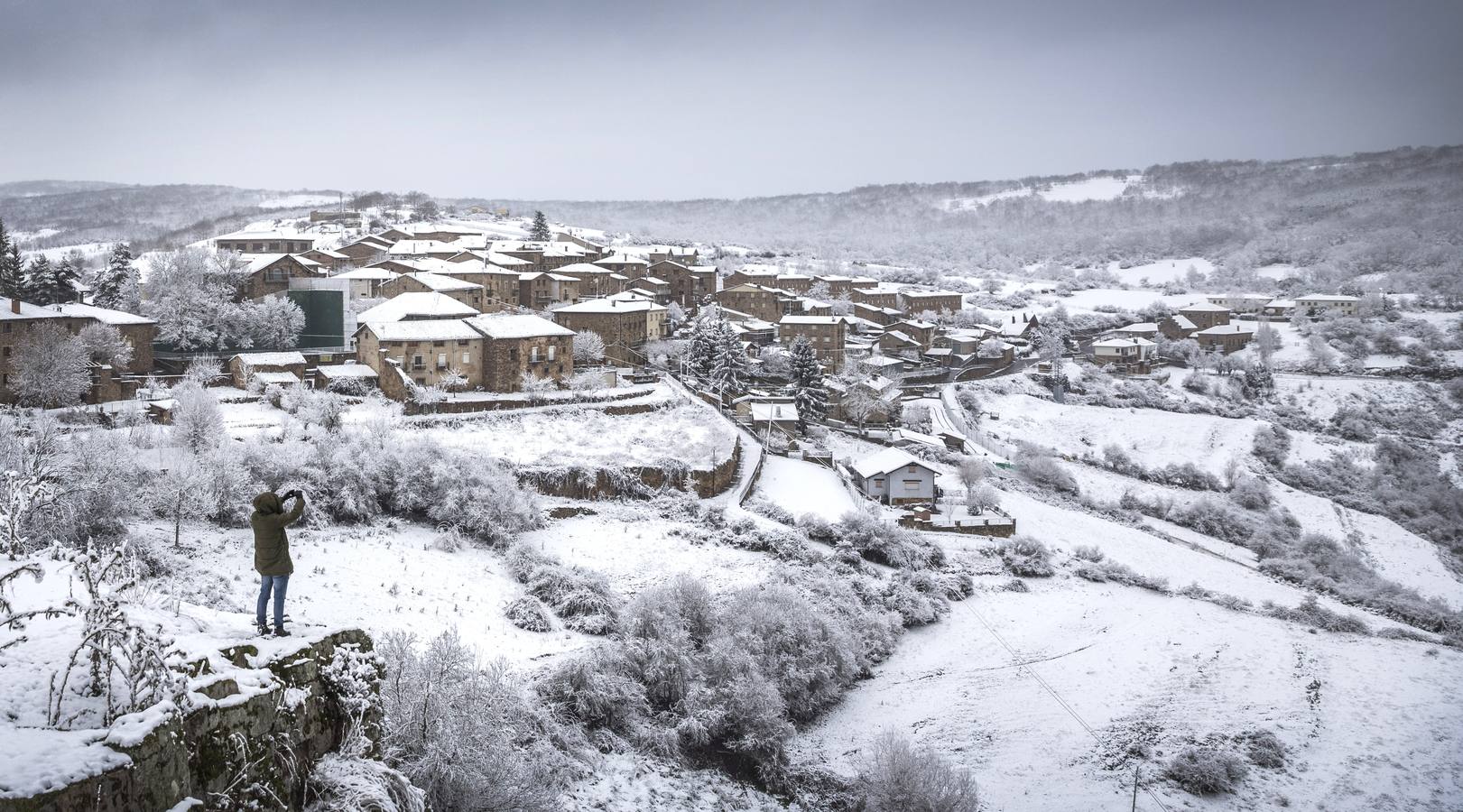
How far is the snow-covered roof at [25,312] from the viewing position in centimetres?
2711

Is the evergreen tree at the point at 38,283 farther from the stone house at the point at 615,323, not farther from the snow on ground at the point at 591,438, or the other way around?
the stone house at the point at 615,323

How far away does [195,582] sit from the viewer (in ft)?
50.2

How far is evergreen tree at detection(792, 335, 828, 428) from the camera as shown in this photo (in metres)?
46.4

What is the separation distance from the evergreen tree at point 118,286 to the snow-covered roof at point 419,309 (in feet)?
30.1

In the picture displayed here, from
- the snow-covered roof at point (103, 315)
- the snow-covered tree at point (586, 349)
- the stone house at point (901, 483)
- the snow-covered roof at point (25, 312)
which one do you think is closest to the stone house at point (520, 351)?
the snow-covered tree at point (586, 349)

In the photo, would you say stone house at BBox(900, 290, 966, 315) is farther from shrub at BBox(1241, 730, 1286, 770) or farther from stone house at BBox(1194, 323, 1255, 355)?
shrub at BBox(1241, 730, 1286, 770)

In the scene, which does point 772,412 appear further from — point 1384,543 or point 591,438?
point 1384,543

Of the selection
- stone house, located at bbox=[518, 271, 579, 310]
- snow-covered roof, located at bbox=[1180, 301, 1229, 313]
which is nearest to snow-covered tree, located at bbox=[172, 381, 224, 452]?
stone house, located at bbox=[518, 271, 579, 310]

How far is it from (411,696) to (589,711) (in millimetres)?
4610

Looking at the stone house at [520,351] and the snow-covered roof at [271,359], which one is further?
the stone house at [520,351]

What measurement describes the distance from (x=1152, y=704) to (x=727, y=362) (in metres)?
29.7

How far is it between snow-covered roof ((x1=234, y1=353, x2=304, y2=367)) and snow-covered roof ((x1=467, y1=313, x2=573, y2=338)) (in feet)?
21.9

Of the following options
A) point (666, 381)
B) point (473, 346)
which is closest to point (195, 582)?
point (473, 346)

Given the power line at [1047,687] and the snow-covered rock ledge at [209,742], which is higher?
the snow-covered rock ledge at [209,742]
